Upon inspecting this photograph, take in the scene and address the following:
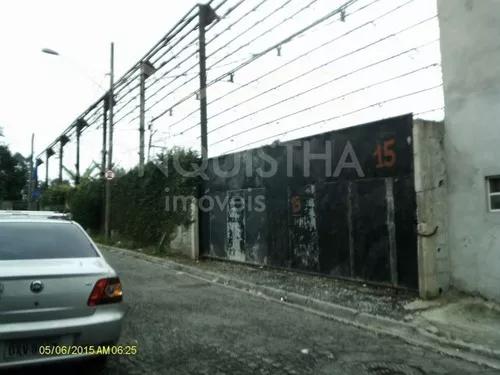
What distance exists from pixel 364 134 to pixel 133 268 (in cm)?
745

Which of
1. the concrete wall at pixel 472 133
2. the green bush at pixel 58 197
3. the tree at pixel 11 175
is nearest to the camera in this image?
the concrete wall at pixel 472 133

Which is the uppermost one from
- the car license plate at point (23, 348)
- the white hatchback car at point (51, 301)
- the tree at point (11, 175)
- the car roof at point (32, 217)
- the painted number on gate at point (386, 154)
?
the tree at point (11, 175)

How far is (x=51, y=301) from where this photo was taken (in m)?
4.18

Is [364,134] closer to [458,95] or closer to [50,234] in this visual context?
[458,95]

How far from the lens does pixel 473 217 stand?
309 inches

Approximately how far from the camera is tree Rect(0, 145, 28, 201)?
5069cm

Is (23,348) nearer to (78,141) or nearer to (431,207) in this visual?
(431,207)

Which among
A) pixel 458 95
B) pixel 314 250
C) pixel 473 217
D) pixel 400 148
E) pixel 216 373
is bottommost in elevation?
pixel 216 373

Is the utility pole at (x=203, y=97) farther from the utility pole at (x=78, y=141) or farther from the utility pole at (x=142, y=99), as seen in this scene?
the utility pole at (x=78, y=141)

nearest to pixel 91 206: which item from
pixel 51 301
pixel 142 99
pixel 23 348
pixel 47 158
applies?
pixel 142 99

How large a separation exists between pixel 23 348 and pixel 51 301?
415 millimetres

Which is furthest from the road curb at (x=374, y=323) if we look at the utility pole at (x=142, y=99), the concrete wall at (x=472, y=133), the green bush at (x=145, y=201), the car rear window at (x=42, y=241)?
the utility pole at (x=142, y=99)

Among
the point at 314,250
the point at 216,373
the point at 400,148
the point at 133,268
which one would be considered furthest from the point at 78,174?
the point at 216,373

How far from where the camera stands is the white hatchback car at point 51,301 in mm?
4008
